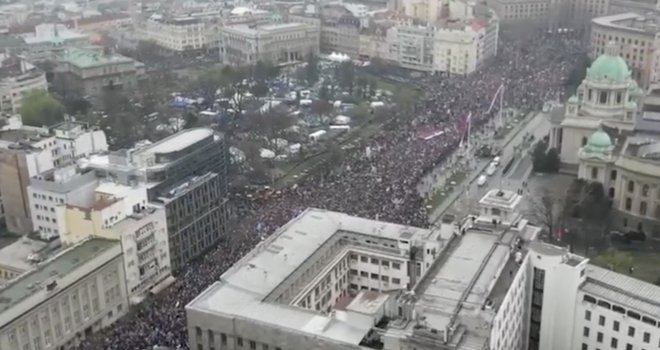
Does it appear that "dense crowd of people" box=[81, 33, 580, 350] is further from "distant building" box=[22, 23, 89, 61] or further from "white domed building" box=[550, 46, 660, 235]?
"distant building" box=[22, 23, 89, 61]

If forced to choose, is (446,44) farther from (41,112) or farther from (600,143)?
(41,112)

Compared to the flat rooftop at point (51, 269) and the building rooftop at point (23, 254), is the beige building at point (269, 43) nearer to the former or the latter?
the building rooftop at point (23, 254)

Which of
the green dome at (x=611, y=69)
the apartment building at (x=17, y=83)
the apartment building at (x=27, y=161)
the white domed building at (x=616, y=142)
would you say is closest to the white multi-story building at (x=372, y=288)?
the white domed building at (x=616, y=142)

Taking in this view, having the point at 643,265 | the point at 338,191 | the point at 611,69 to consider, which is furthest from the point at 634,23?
the point at 338,191

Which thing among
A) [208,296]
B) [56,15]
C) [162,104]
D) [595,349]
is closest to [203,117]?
[162,104]

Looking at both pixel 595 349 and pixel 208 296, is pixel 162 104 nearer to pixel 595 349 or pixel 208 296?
pixel 208 296

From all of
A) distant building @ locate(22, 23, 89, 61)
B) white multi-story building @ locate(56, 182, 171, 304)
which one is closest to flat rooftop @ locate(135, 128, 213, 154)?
white multi-story building @ locate(56, 182, 171, 304)
